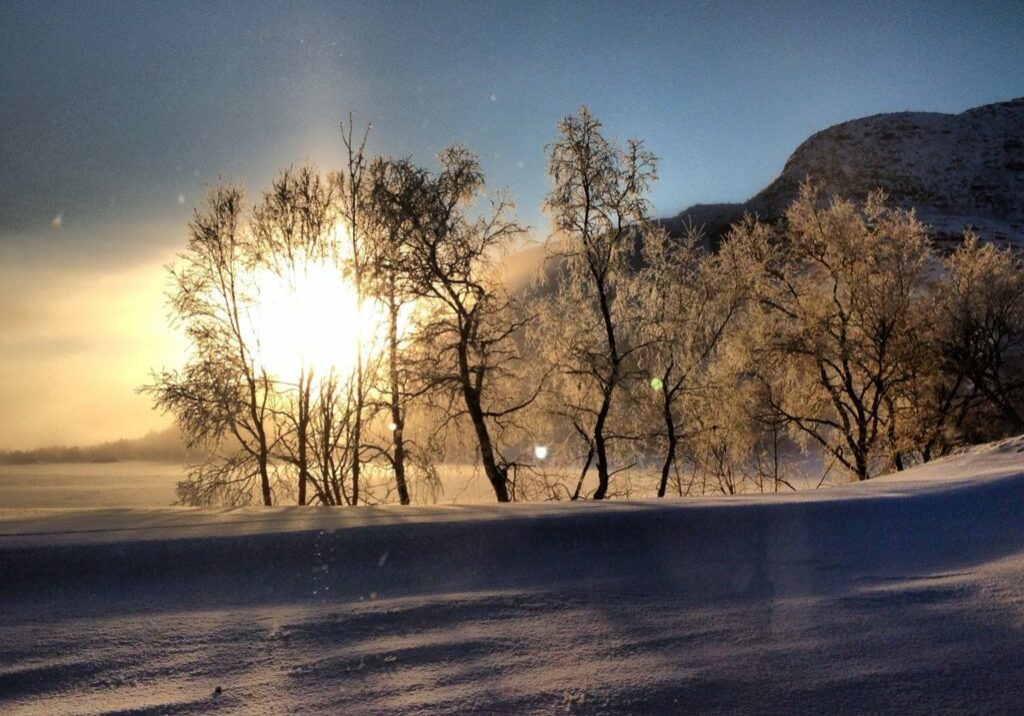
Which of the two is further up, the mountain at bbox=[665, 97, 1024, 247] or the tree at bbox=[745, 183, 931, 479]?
the mountain at bbox=[665, 97, 1024, 247]

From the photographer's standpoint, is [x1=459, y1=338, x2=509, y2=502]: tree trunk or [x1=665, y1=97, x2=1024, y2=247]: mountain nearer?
[x1=459, y1=338, x2=509, y2=502]: tree trunk

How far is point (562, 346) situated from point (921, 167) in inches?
2556

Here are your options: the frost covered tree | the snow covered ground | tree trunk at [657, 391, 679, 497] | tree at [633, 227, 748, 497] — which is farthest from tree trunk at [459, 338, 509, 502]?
the frost covered tree

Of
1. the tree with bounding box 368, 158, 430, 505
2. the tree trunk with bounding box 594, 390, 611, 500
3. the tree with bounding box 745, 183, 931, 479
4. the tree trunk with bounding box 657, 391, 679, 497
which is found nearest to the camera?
the tree with bounding box 368, 158, 430, 505

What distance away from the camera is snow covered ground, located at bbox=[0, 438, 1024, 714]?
8.93 ft

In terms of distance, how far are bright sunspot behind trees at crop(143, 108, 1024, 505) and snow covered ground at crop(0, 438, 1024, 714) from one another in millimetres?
10455

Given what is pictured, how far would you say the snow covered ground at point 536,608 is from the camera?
8.93 feet

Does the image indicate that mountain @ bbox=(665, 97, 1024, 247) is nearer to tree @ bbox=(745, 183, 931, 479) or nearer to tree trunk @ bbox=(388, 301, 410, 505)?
tree @ bbox=(745, 183, 931, 479)

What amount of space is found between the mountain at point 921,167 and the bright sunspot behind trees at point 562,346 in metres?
42.7

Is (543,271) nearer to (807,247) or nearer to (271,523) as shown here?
(807,247)

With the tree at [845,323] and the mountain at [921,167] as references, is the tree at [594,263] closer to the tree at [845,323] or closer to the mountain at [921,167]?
the tree at [845,323]

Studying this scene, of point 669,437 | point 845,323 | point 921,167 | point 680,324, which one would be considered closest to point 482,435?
point 669,437

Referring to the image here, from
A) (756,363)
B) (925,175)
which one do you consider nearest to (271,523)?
(756,363)

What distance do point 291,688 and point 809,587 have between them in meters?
2.46
